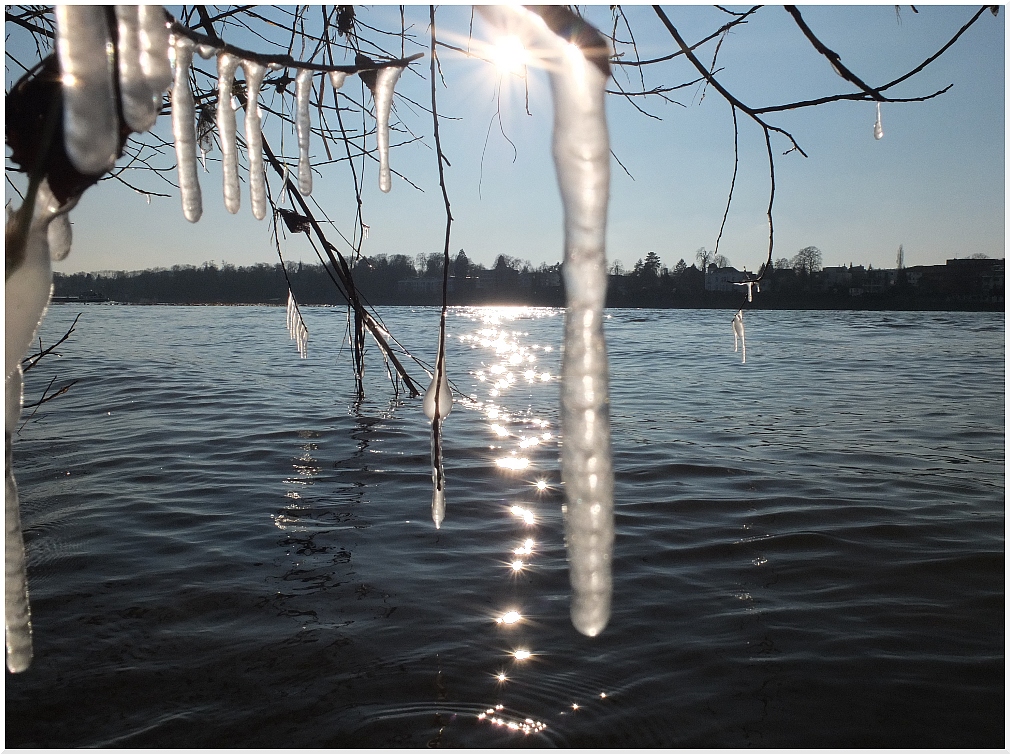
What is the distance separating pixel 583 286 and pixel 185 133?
110 centimetres

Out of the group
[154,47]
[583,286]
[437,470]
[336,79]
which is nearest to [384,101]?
[336,79]

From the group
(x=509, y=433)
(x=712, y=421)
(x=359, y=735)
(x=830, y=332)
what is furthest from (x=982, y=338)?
(x=359, y=735)

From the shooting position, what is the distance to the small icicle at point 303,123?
1873mm

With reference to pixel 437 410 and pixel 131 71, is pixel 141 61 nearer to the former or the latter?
pixel 131 71

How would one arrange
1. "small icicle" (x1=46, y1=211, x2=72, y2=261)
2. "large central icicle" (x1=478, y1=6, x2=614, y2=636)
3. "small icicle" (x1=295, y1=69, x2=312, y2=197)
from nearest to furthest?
"large central icicle" (x1=478, y1=6, x2=614, y2=636) → "small icicle" (x1=46, y1=211, x2=72, y2=261) → "small icicle" (x1=295, y1=69, x2=312, y2=197)

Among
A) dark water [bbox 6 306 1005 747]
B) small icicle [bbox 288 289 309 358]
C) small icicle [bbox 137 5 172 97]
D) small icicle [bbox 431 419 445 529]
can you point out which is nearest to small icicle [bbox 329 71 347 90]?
small icicle [bbox 137 5 172 97]

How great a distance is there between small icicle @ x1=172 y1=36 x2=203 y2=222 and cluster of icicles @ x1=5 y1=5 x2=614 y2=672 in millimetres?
324

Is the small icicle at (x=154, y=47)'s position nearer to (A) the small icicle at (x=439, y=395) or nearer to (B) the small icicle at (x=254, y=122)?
(B) the small icicle at (x=254, y=122)

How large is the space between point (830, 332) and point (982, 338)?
23.7 feet

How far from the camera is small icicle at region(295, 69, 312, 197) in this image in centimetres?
187

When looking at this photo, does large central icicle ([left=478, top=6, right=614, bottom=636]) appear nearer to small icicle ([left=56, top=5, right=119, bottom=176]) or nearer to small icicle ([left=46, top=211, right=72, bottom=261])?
small icicle ([left=56, top=5, right=119, bottom=176])

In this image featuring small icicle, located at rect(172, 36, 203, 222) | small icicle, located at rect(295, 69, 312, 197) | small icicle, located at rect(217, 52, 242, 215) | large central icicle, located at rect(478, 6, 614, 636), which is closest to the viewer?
large central icicle, located at rect(478, 6, 614, 636)

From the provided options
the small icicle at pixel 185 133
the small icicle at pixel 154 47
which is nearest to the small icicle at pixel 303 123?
the small icicle at pixel 185 133

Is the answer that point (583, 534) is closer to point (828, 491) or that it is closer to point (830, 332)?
point (828, 491)
